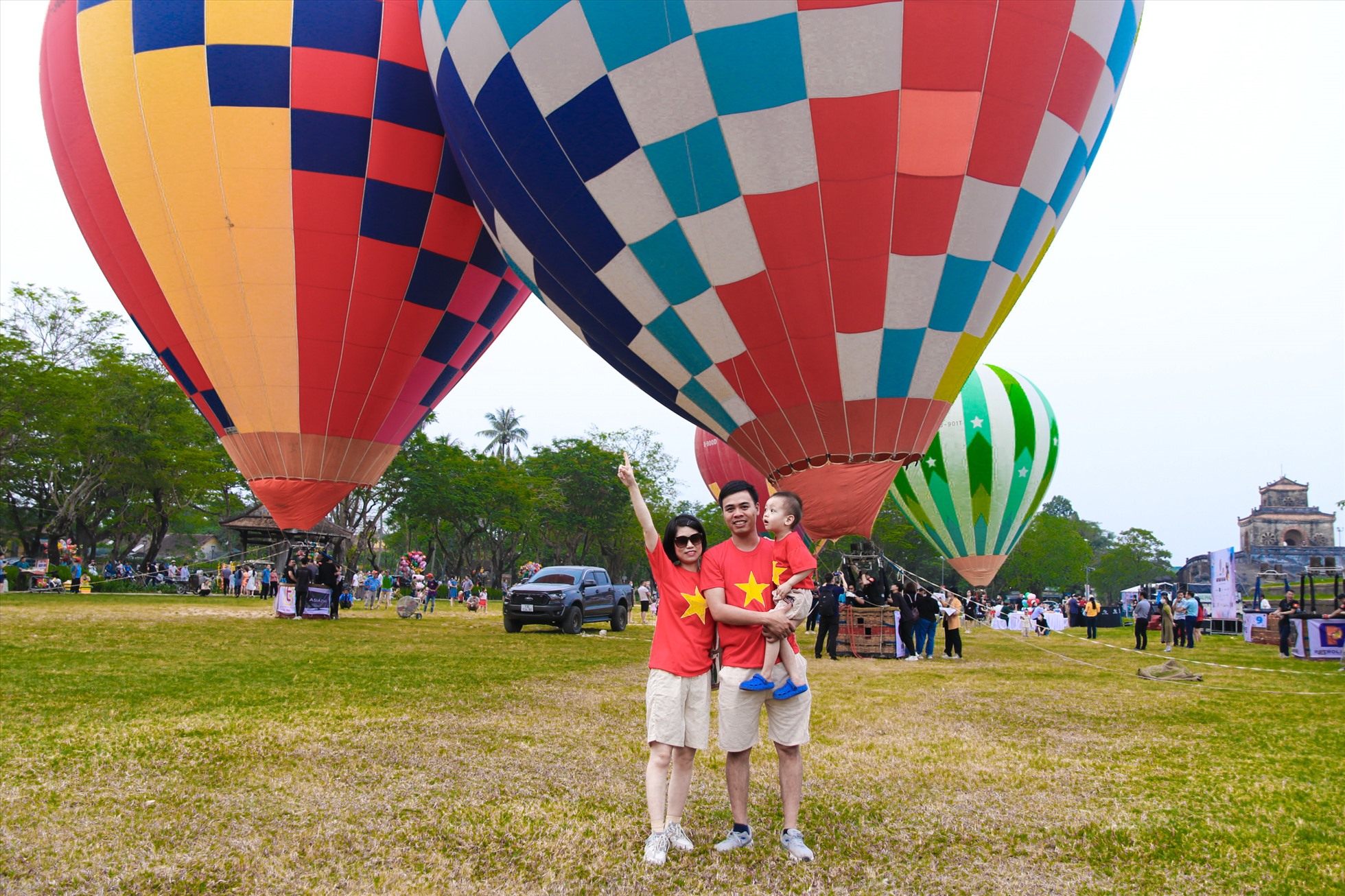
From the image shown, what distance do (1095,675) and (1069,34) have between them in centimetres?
765

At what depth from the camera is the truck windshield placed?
17.3 metres

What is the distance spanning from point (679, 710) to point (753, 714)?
319mm

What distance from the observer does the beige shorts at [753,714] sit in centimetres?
371

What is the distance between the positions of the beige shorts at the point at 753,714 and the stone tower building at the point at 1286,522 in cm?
11070

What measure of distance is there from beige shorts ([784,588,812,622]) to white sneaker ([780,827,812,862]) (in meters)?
0.89

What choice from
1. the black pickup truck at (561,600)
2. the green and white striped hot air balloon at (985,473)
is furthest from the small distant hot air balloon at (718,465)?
the black pickup truck at (561,600)

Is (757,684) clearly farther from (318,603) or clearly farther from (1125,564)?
(1125,564)

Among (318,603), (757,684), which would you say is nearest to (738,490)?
(757,684)

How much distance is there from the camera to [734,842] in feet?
12.1

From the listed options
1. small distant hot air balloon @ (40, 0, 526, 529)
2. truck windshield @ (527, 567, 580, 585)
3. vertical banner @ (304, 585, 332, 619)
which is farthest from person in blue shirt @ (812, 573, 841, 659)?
vertical banner @ (304, 585, 332, 619)

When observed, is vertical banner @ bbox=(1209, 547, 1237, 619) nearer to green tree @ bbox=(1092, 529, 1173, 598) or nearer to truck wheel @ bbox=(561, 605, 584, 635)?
truck wheel @ bbox=(561, 605, 584, 635)

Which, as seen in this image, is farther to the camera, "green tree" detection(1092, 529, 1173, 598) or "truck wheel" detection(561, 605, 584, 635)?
"green tree" detection(1092, 529, 1173, 598)

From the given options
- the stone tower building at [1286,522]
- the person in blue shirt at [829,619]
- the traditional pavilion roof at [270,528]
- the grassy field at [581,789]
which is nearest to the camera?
the grassy field at [581,789]

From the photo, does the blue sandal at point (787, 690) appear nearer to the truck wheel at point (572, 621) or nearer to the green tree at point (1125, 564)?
the truck wheel at point (572, 621)
